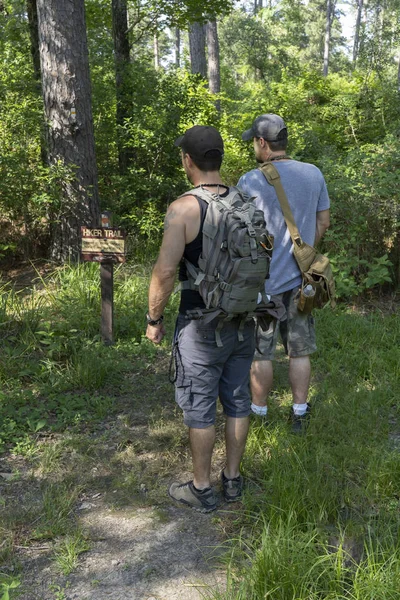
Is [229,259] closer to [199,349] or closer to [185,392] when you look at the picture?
[199,349]

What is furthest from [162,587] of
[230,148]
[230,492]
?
[230,148]

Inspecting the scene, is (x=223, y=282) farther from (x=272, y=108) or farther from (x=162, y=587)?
(x=272, y=108)

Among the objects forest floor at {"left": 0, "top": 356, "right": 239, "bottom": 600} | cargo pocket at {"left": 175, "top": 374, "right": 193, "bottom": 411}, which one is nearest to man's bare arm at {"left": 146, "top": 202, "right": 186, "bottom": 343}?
cargo pocket at {"left": 175, "top": 374, "right": 193, "bottom": 411}

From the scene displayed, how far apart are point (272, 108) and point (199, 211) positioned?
852cm

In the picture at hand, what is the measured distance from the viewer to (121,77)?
8.49m

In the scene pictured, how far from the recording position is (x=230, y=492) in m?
3.08

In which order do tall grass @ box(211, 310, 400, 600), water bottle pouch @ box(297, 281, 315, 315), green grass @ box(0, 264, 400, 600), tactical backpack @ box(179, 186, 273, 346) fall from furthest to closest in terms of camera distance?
water bottle pouch @ box(297, 281, 315, 315) → tactical backpack @ box(179, 186, 273, 346) → green grass @ box(0, 264, 400, 600) → tall grass @ box(211, 310, 400, 600)

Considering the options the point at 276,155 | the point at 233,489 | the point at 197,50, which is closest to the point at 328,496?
the point at 233,489

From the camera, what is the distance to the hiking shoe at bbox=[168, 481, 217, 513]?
3.01m

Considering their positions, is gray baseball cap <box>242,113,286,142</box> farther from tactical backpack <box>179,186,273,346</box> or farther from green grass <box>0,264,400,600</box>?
green grass <box>0,264,400,600</box>

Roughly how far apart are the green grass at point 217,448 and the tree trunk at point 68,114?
1137 mm

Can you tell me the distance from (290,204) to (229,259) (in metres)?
1.03

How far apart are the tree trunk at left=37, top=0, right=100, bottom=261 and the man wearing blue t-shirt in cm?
357

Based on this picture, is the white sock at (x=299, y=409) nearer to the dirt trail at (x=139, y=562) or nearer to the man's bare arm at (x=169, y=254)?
→ the dirt trail at (x=139, y=562)
